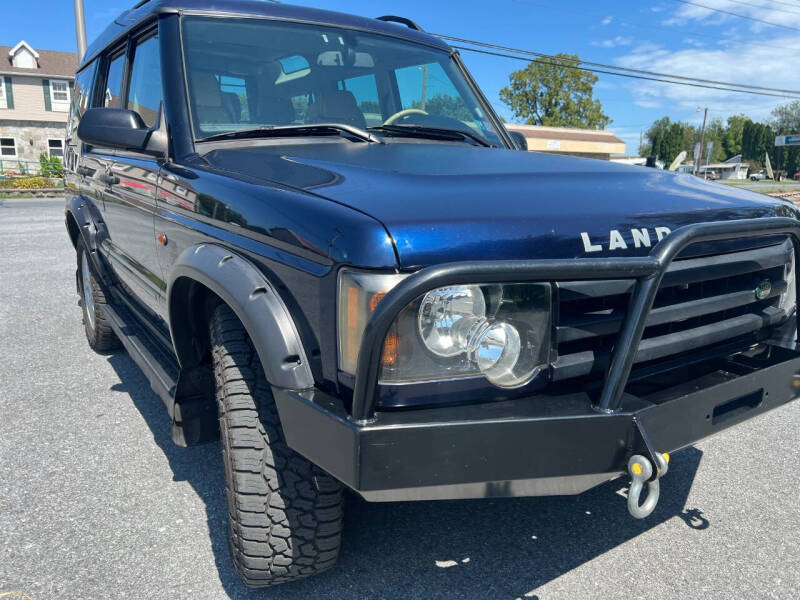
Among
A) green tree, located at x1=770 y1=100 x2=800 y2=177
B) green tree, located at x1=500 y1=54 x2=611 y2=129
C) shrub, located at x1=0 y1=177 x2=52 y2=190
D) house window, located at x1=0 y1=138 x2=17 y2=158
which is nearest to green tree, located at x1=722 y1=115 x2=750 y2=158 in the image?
green tree, located at x1=770 y1=100 x2=800 y2=177

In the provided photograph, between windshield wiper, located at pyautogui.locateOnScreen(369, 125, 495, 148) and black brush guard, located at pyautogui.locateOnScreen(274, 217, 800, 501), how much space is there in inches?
57.6

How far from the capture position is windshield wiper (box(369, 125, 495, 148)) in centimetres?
290

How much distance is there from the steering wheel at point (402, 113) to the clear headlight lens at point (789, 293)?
1.71 metres

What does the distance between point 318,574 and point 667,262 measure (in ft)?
4.81

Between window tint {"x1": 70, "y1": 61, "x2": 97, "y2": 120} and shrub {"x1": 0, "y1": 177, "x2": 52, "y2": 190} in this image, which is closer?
window tint {"x1": 70, "y1": 61, "x2": 97, "y2": 120}

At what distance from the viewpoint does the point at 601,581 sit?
2178 mm

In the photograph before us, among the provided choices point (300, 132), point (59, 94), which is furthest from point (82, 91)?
point (59, 94)

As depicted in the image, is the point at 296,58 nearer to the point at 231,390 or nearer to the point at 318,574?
the point at 231,390

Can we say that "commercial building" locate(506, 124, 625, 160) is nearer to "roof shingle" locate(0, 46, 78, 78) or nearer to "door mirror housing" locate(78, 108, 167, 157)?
"roof shingle" locate(0, 46, 78, 78)

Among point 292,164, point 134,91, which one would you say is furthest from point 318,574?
point 134,91

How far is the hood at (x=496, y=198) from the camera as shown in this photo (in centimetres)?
163

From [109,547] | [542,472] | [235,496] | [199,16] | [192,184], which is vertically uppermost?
[199,16]

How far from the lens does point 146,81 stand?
2.99 meters

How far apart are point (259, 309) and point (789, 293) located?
6.38ft
